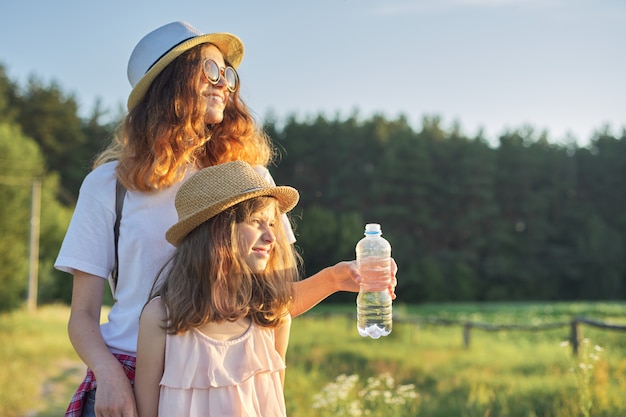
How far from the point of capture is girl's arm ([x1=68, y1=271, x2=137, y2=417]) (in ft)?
7.78

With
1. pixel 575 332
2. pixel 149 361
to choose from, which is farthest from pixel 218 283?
pixel 575 332

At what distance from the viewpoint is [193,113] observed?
282 cm

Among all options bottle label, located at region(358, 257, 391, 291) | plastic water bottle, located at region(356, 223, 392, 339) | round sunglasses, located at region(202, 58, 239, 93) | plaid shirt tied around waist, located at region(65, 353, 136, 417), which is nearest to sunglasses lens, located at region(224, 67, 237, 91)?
round sunglasses, located at region(202, 58, 239, 93)

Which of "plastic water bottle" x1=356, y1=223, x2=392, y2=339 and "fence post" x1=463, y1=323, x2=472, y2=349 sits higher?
"plastic water bottle" x1=356, y1=223, x2=392, y2=339

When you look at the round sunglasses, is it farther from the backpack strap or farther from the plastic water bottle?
the plastic water bottle

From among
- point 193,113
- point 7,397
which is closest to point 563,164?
point 7,397

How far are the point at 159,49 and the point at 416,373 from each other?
7969mm

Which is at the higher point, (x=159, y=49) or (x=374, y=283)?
(x=159, y=49)

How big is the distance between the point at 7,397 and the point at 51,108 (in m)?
39.5

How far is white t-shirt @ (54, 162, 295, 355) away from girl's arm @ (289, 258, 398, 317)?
1.69 feet

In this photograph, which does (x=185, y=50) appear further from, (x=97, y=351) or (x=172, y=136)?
(x=97, y=351)

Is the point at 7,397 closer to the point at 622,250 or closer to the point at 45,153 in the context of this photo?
the point at 45,153

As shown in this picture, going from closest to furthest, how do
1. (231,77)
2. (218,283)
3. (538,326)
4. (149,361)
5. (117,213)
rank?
(149,361), (218,283), (117,213), (231,77), (538,326)

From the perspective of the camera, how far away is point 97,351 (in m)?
2.48
